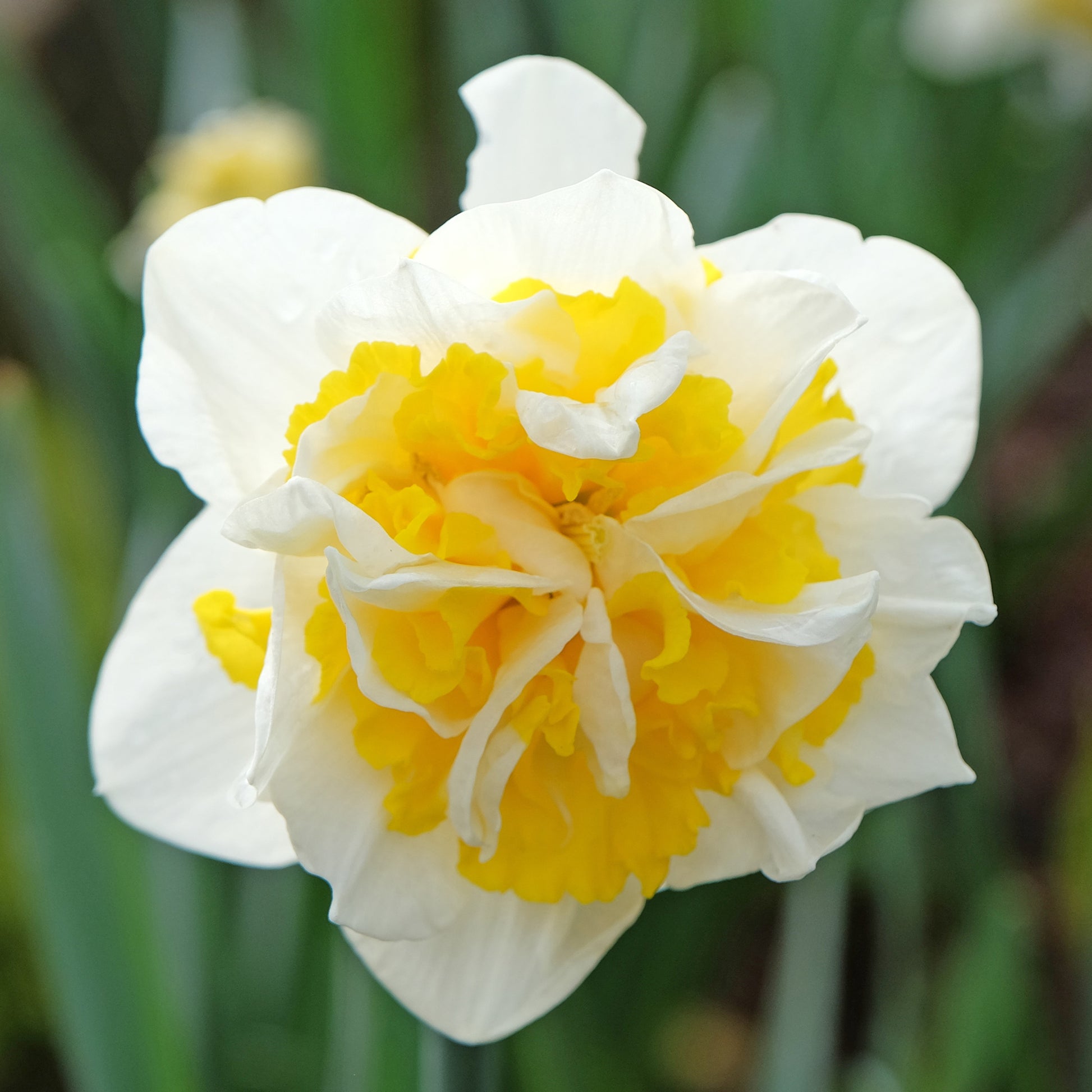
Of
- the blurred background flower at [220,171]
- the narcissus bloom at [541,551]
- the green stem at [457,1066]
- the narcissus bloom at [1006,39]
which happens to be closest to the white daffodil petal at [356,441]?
the narcissus bloom at [541,551]

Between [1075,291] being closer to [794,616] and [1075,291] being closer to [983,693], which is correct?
[983,693]

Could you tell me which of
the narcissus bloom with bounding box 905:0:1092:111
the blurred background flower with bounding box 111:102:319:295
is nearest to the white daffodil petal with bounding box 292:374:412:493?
the blurred background flower with bounding box 111:102:319:295

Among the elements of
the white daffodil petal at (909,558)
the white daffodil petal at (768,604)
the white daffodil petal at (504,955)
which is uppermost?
the white daffodil petal at (768,604)

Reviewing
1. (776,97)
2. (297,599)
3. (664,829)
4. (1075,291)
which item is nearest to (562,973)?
(664,829)

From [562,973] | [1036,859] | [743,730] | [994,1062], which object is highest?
[743,730]

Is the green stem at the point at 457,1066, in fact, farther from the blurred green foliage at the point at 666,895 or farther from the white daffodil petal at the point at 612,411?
the white daffodil petal at the point at 612,411
